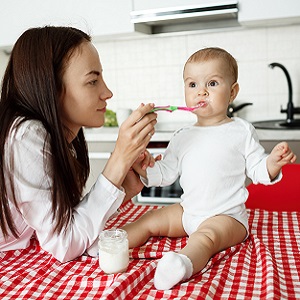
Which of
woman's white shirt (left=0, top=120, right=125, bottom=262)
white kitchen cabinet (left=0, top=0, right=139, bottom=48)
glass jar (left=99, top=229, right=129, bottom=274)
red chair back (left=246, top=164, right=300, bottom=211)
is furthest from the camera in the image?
white kitchen cabinet (left=0, top=0, right=139, bottom=48)

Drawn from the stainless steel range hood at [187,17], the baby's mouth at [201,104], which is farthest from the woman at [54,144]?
the stainless steel range hood at [187,17]

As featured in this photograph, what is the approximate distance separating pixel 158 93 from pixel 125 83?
0.78 feet

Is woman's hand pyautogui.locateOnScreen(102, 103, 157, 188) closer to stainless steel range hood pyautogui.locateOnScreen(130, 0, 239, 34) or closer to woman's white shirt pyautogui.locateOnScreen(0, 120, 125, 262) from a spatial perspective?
woman's white shirt pyautogui.locateOnScreen(0, 120, 125, 262)

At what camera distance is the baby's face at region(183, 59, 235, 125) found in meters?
1.33

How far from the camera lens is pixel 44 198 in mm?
1186

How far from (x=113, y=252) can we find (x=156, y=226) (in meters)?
0.27

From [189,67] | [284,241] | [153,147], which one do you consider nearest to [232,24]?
[153,147]

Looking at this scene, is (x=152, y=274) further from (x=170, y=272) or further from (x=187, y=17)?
(x=187, y=17)

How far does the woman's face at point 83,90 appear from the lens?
1.32 metres

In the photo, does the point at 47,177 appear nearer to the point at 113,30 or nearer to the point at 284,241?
the point at 284,241

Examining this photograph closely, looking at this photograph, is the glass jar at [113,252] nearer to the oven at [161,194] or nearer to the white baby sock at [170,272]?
the white baby sock at [170,272]

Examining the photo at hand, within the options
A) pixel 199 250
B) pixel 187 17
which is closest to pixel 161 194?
pixel 187 17

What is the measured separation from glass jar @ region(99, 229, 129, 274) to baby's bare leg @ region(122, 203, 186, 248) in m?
0.14

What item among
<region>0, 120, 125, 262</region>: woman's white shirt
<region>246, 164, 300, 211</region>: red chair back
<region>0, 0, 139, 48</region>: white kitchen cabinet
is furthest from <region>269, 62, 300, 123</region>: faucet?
<region>0, 120, 125, 262</region>: woman's white shirt
